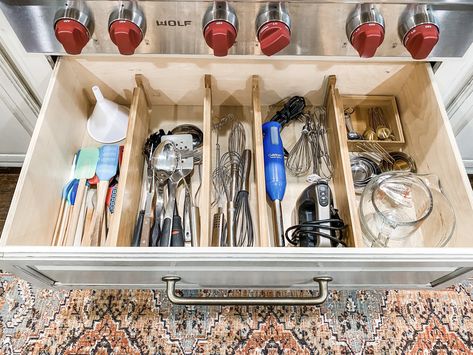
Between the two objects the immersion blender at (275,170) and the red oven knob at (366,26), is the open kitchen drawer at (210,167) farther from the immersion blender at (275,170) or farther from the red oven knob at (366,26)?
the red oven knob at (366,26)

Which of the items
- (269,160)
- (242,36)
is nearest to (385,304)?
(269,160)

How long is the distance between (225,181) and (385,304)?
0.55m

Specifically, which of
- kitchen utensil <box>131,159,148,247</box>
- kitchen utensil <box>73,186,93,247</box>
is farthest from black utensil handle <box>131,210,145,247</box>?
kitchen utensil <box>73,186,93,247</box>

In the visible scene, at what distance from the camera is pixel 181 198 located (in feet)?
2.45

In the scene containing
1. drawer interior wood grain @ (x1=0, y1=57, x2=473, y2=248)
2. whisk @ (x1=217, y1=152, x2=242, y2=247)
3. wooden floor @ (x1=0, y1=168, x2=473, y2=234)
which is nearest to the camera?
drawer interior wood grain @ (x1=0, y1=57, x2=473, y2=248)

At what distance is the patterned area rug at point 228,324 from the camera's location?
3.06 ft

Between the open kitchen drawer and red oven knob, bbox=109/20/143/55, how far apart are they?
15 cm

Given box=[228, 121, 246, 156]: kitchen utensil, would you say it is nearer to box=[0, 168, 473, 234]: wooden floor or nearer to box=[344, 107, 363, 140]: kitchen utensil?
box=[344, 107, 363, 140]: kitchen utensil

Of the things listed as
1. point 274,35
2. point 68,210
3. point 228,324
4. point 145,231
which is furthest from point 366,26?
point 228,324

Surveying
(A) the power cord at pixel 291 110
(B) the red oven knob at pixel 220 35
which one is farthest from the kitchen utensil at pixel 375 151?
(B) the red oven knob at pixel 220 35

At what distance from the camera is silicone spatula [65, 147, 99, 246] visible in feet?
2.27

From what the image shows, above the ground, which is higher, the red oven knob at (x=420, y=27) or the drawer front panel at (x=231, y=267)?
the red oven knob at (x=420, y=27)

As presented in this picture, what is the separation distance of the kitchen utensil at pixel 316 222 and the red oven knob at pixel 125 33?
15.1 inches

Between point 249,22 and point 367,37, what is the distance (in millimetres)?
167
